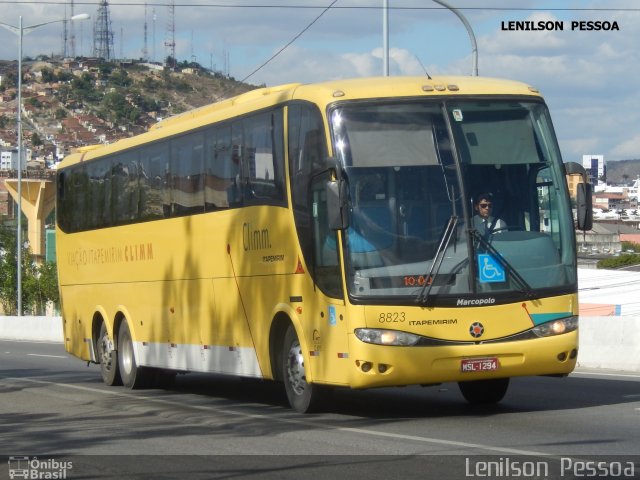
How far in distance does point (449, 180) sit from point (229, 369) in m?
4.52

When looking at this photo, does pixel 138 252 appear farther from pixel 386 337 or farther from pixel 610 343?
pixel 610 343

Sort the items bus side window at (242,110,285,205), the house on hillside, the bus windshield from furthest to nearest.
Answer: the house on hillside, bus side window at (242,110,285,205), the bus windshield

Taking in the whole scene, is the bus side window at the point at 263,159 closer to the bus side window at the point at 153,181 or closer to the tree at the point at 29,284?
the bus side window at the point at 153,181

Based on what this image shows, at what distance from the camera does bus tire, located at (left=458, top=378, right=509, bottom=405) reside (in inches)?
582

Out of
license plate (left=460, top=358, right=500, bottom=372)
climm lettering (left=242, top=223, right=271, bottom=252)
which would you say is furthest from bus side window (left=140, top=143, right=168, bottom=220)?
license plate (left=460, top=358, right=500, bottom=372)

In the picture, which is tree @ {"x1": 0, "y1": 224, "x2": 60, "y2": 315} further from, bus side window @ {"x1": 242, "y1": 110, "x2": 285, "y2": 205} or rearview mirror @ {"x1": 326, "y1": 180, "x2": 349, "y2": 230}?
rearview mirror @ {"x1": 326, "y1": 180, "x2": 349, "y2": 230}

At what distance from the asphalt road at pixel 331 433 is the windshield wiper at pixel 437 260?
128 centimetres

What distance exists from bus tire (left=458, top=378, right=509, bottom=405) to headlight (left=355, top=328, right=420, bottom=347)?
211 centimetres

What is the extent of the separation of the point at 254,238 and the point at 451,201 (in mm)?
2966

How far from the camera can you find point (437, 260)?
13023 mm

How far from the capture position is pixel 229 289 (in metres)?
16.2

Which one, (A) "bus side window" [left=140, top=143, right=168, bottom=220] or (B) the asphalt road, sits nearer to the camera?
(B) the asphalt road

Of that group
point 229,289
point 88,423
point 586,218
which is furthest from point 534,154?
point 88,423

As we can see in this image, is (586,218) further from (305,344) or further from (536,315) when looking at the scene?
(305,344)
